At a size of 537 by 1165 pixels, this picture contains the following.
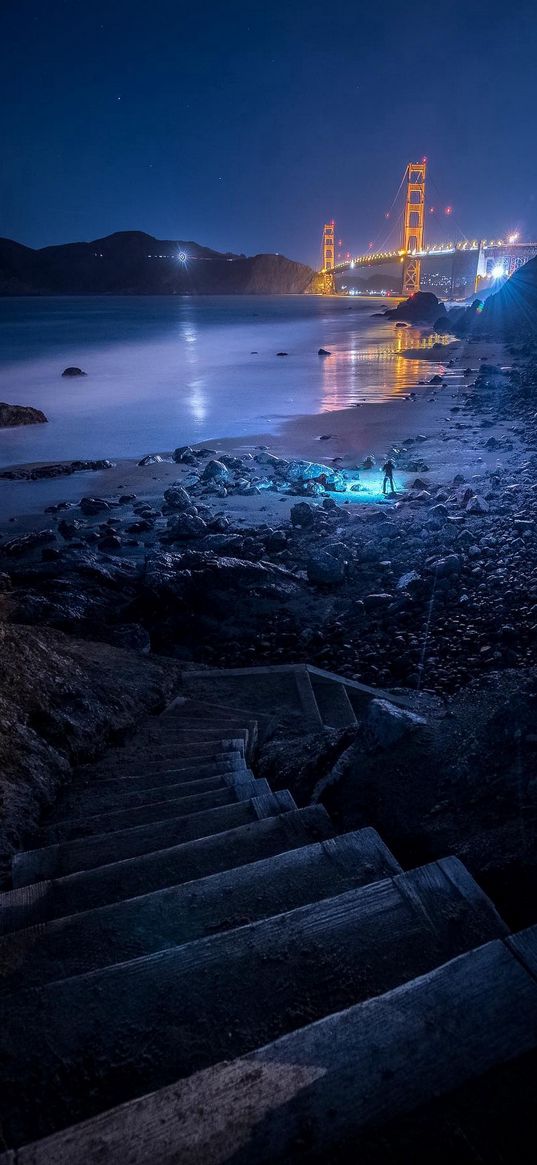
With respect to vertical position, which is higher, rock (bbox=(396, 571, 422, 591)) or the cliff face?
the cliff face

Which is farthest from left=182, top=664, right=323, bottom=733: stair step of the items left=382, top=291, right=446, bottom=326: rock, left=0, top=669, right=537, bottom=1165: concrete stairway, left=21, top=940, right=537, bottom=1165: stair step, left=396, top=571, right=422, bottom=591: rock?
left=382, top=291, right=446, bottom=326: rock

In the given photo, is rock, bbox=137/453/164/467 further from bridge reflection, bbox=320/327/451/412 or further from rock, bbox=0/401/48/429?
bridge reflection, bbox=320/327/451/412

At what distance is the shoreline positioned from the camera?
10375mm

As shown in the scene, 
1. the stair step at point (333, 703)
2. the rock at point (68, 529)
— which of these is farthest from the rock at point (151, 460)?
the stair step at point (333, 703)

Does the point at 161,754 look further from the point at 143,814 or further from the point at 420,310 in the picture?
the point at 420,310

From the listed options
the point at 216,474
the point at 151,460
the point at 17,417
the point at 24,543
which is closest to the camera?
the point at 24,543

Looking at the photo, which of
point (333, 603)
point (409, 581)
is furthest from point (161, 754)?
point (409, 581)

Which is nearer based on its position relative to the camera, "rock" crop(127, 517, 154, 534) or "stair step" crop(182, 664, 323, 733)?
"stair step" crop(182, 664, 323, 733)

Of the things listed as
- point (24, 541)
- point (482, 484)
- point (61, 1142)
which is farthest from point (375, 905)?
point (482, 484)

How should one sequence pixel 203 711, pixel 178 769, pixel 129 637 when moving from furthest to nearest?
1. pixel 129 637
2. pixel 203 711
3. pixel 178 769

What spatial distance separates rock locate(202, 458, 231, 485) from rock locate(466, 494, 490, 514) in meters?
4.20

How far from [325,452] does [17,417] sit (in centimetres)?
976

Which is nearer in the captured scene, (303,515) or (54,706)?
(54,706)

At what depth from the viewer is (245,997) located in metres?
1.51
